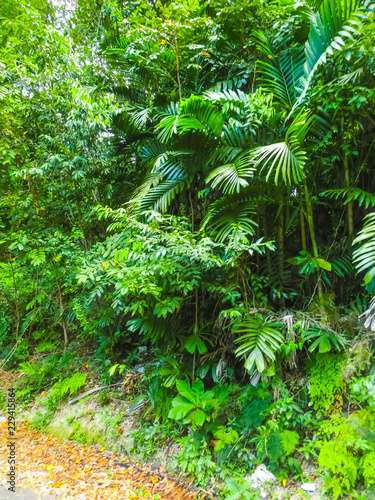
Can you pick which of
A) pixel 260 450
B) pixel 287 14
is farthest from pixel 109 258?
pixel 287 14

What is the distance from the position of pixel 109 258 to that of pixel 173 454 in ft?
6.49

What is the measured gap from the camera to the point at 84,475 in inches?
105

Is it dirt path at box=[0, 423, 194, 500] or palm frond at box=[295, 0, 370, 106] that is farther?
dirt path at box=[0, 423, 194, 500]

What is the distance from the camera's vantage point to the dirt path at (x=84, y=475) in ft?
7.93

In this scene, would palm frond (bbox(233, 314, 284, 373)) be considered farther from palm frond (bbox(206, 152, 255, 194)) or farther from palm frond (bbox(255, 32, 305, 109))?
palm frond (bbox(255, 32, 305, 109))

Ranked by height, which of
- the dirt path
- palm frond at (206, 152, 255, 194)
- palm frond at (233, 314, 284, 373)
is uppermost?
palm frond at (206, 152, 255, 194)

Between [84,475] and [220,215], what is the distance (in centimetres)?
271

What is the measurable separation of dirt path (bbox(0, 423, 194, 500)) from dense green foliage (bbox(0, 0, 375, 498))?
0.32 meters

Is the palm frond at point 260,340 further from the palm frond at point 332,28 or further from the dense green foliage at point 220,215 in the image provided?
the palm frond at point 332,28

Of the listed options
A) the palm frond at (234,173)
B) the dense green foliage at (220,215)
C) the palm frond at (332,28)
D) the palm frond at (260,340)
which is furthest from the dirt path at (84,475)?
the palm frond at (332,28)

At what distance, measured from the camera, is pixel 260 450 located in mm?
2266

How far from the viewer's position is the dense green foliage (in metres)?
2.24

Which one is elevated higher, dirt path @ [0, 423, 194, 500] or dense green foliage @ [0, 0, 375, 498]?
dense green foliage @ [0, 0, 375, 498]

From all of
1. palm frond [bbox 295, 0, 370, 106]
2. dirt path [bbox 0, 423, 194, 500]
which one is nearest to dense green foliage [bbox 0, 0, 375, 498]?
palm frond [bbox 295, 0, 370, 106]
